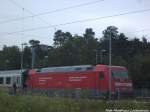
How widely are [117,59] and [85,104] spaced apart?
64419mm

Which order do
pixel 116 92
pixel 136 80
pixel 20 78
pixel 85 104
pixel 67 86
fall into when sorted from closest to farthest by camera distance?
pixel 85 104, pixel 116 92, pixel 67 86, pixel 20 78, pixel 136 80

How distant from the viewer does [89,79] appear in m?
41.3

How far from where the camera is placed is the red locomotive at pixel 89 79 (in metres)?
40.6

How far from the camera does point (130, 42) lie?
323 feet

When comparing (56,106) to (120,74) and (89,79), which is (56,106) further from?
(120,74)

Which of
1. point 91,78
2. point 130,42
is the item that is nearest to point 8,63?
point 130,42

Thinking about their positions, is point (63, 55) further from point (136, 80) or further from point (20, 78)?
point (20, 78)

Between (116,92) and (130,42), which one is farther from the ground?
(130,42)

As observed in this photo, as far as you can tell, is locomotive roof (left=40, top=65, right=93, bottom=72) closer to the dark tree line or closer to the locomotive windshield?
the locomotive windshield

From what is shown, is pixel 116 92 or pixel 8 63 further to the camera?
pixel 8 63

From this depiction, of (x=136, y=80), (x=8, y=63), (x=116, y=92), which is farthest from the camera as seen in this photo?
(x=8, y=63)

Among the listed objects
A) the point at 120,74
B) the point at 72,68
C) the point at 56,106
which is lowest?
the point at 56,106

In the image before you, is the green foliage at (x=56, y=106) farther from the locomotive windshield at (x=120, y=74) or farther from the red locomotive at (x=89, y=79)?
the locomotive windshield at (x=120, y=74)

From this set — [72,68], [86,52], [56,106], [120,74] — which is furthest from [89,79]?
[86,52]
